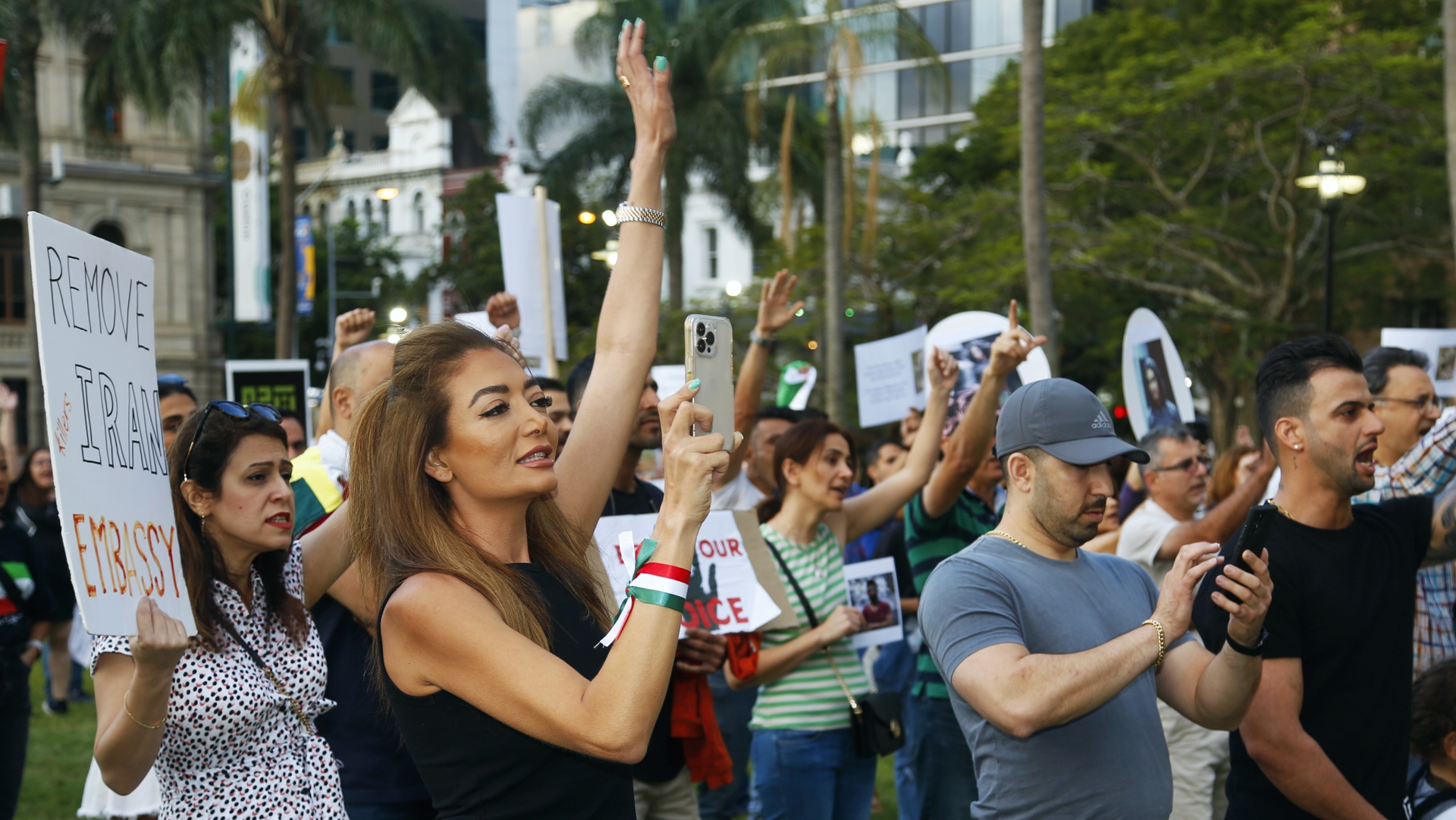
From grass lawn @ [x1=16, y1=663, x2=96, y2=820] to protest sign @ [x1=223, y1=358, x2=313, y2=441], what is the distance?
6.76 feet

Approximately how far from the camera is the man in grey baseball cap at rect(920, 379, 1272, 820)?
121 inches

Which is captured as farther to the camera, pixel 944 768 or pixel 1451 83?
pixel 1451 83

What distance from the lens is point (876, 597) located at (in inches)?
224

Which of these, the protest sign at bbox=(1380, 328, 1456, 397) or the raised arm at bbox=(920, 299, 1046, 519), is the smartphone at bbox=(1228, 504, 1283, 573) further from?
the protest sign at bbox=(1380, 328, 1456, 397)

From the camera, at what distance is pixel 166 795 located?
3363 millimetres

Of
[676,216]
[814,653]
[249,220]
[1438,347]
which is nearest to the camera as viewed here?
[814,653]

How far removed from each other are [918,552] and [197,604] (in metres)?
3.05

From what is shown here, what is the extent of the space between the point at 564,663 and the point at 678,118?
2792cm

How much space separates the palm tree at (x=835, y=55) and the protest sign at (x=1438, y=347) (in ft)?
40.4

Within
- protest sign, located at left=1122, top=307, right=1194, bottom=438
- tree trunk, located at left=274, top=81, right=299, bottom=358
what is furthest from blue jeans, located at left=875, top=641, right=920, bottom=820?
tree trunk, located at left=274, top=81, right=299, bottom=358

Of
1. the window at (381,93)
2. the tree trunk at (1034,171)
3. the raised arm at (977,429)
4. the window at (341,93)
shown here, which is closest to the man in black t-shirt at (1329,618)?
the raised arm at (977,429)

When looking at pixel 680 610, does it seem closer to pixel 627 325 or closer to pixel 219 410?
pixel 627 325

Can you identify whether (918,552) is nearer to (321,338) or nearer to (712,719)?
(712,719)

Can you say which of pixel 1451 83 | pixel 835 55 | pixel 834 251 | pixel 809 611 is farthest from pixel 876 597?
pixel 835 55
